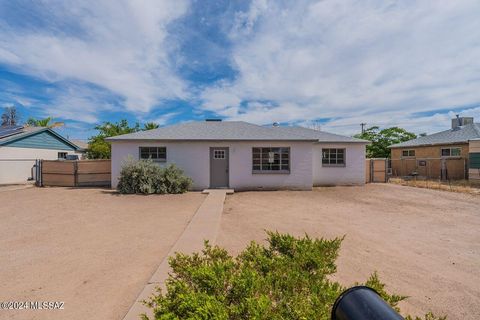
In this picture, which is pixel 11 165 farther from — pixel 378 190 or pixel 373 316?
pixel 378 190

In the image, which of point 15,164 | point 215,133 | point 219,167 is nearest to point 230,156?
point 219,167

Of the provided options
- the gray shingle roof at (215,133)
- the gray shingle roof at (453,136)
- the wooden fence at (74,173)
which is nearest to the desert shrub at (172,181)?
the gray shingle roof at (215,133)

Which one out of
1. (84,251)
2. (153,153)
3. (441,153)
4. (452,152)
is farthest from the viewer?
(441,153)

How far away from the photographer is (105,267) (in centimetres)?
414

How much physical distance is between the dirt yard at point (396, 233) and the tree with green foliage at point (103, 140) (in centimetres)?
1481

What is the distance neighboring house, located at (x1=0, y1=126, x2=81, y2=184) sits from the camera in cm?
1634

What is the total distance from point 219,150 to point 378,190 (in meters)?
9.30

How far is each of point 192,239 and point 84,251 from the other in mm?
2219

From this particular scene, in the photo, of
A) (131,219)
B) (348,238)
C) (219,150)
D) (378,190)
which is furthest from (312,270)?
(378,190)

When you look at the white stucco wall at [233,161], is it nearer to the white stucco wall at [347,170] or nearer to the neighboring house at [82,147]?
the white stucco wall at [347,170]

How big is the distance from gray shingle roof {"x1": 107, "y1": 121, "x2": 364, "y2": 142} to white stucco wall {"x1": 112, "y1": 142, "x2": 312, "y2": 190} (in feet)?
1.12

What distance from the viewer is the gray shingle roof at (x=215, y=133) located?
12734 millimetres

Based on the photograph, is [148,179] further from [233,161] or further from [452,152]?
[452,152]

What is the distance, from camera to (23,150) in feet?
59.3
